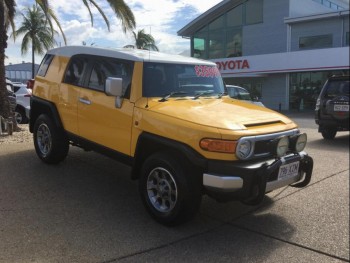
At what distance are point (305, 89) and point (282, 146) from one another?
2.09 ft

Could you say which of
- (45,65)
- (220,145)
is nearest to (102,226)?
(220,145)

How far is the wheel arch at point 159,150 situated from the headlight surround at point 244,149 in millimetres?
332

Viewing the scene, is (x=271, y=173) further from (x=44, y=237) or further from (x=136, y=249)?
(x=44, y=237)

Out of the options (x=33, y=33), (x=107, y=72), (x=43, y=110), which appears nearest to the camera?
(x=107, y=72)

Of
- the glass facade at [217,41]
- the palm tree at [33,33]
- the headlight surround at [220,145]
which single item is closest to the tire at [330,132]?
the headlight surround at [220,145]

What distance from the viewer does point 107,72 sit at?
507 cm

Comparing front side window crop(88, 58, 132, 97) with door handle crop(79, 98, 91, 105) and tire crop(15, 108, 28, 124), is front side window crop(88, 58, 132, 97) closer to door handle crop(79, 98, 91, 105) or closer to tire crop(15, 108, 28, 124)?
door handle crop(79, 98, 91, 105)

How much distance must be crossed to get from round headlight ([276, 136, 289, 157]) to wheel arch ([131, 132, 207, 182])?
2.64ft

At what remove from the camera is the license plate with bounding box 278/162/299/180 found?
151 inches

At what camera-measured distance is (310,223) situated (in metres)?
4.18

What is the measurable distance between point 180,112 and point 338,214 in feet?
6.76

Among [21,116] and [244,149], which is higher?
[244,149]

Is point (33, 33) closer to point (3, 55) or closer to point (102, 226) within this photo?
point (3, 55)

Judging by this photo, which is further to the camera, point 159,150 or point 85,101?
point 85,101
